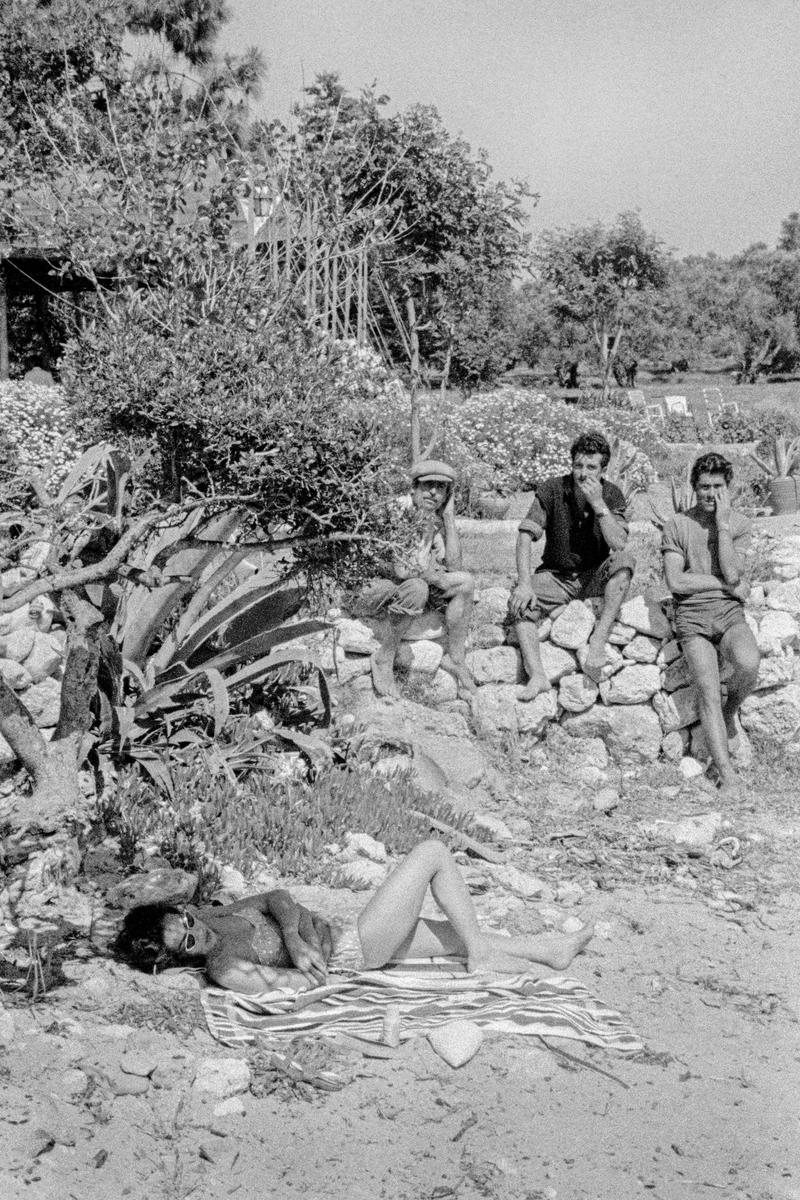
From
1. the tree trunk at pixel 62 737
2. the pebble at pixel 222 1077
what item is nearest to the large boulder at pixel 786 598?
the tree trunk at pixel 62 737

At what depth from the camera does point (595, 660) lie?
765 cm

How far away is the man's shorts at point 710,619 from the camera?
7410 millimetres

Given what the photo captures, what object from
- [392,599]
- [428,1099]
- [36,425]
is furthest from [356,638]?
[36,425]

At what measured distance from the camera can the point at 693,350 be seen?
41719 millimetres

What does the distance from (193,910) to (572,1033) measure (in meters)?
1.37

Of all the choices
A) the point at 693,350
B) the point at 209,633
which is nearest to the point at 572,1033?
the point at 209,633

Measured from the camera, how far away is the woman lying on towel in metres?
4.19

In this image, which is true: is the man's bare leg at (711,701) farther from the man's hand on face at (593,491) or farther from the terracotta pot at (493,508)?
the terracotta pot at (493,508)

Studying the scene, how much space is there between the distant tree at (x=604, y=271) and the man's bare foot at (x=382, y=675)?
72.6 ft

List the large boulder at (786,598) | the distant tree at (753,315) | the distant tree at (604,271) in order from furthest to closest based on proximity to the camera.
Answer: the distant tree at (753,315) < the distant tree at (604,271) < the large boulder at (786,598)

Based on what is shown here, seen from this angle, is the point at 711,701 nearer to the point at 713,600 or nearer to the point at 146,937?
the point at 713,600

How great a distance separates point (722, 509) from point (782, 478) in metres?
4.83

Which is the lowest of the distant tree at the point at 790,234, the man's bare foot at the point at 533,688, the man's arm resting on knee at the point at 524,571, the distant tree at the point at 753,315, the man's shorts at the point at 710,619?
the man's bare foot at the point at 533,688

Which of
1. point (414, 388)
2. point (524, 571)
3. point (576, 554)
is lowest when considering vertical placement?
point (524, 571)
